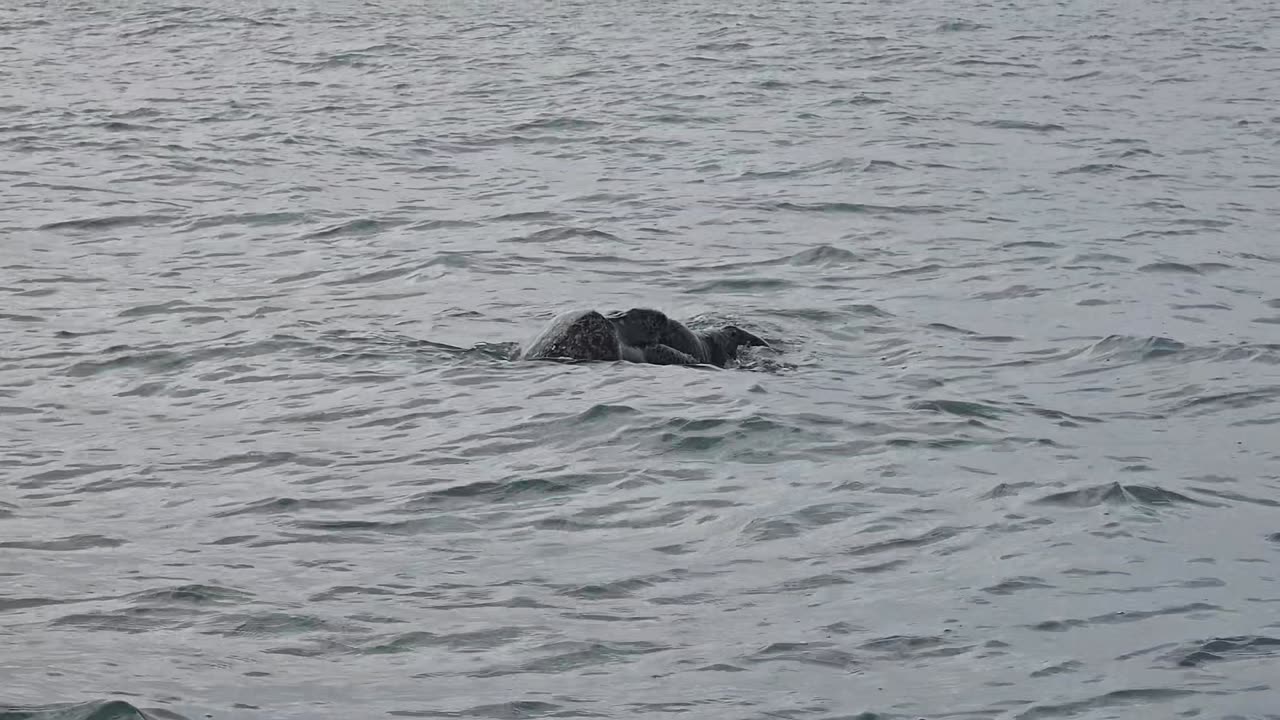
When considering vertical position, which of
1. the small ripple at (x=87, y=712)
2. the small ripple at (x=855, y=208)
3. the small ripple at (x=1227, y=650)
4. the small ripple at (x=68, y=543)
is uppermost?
the small ripple at (x=87, y=712)

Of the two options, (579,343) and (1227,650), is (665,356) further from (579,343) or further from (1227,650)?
(1227,650)

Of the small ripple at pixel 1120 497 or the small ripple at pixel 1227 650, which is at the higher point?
the small ripple at pixel 1227 650

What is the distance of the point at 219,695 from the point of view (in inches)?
271

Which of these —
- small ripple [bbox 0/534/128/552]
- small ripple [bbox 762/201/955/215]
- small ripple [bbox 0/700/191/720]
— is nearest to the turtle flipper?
small ripple [bbox 0/534/128/552]

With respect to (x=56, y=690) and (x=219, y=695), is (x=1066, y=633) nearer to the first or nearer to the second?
(x=219, y=695)

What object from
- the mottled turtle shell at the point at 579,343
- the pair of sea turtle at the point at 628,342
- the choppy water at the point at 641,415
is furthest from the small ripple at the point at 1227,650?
the mottled turtle shell at the point at 579,343

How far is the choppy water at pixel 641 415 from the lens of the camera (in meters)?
7.36

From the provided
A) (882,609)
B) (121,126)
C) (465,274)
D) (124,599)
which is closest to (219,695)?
(124,599)

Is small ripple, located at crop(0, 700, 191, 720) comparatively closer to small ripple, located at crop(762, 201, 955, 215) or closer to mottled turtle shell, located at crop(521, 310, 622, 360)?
mottled turtle shell, located at crop(521, 310, 622, 360)

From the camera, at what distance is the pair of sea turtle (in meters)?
12.8

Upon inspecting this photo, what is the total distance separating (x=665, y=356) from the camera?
1275 cm

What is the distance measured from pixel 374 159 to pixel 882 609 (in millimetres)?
15001

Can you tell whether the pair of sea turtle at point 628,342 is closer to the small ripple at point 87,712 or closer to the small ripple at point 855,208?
the small ripple at point 855,208

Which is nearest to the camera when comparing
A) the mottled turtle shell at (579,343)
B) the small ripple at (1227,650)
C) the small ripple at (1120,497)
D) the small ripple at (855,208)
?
the small ripple at (1227,650)
